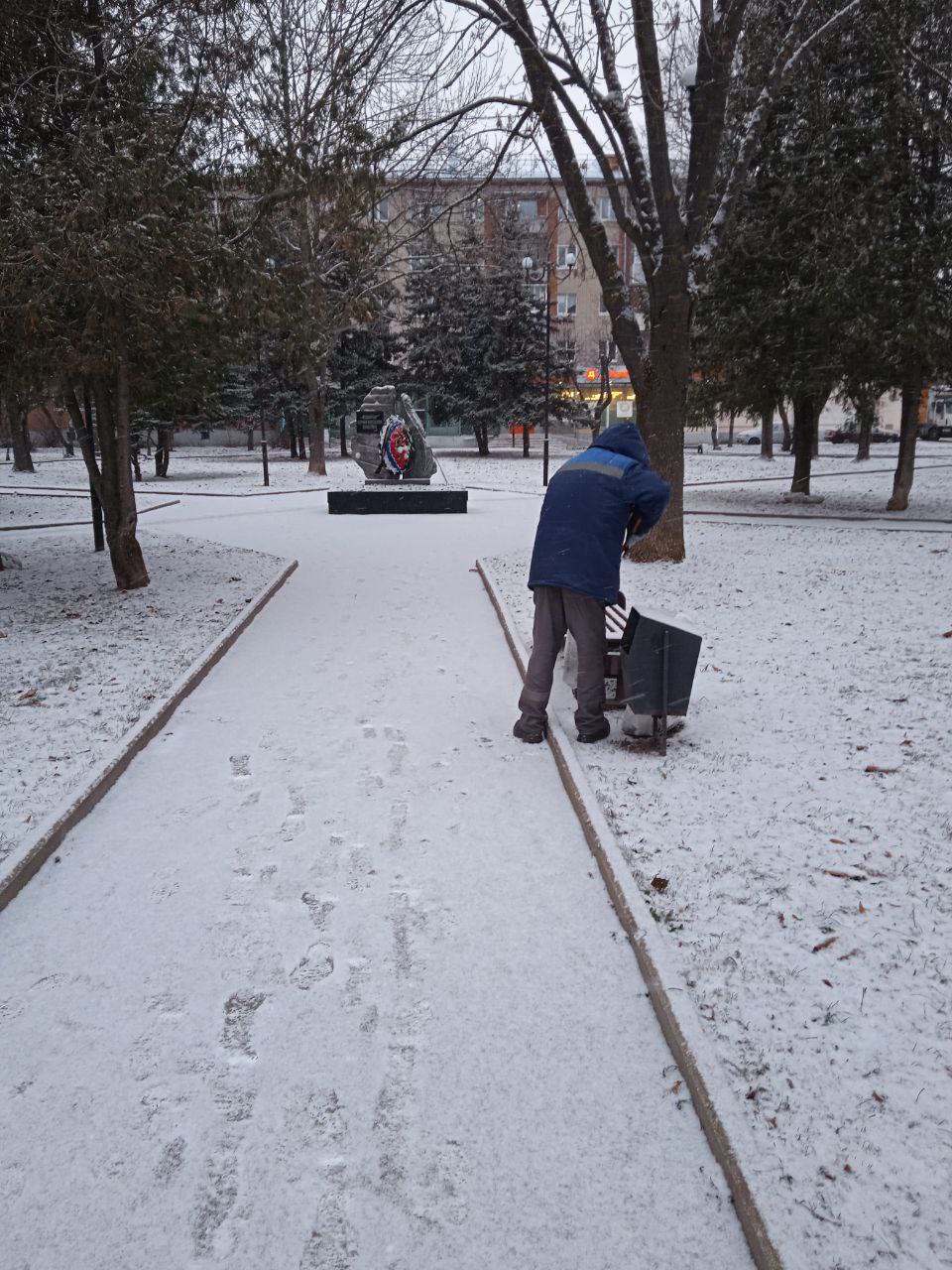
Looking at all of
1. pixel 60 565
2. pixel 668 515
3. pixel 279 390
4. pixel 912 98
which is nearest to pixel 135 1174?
pixel 668 515

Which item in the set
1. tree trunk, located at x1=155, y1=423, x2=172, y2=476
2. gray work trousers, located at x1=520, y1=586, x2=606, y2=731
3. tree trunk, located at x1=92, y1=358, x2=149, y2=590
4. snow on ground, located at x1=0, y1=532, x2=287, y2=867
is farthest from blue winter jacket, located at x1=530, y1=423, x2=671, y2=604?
tree trunk, located at x1=155, y1=423, x2=172, y2=476

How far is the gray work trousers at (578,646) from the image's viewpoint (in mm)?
5656

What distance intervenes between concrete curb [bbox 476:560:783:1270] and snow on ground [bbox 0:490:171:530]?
17.1m

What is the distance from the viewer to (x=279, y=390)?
4303 cm

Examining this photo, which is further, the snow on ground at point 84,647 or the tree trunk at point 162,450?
the tree trunk at point 162,450

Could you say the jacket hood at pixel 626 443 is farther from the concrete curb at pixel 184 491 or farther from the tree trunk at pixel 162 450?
the tree trunk at pixel 162 450

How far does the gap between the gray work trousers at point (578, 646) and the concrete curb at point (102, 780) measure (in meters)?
2.52

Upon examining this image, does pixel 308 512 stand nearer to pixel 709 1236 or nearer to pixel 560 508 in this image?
pixel 560 508

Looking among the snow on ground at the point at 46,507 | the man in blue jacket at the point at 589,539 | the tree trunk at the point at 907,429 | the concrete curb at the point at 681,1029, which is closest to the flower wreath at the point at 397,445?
the snow on ground at the point at 46,507

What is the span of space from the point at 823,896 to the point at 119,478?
9.33m

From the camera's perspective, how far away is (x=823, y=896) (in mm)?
3982

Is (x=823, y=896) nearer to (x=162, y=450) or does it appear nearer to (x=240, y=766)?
(x=240, y=766)

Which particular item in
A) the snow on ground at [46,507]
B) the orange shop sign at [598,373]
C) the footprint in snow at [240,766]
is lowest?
the footprint in snow at [240,766]

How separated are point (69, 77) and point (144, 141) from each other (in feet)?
4.76
